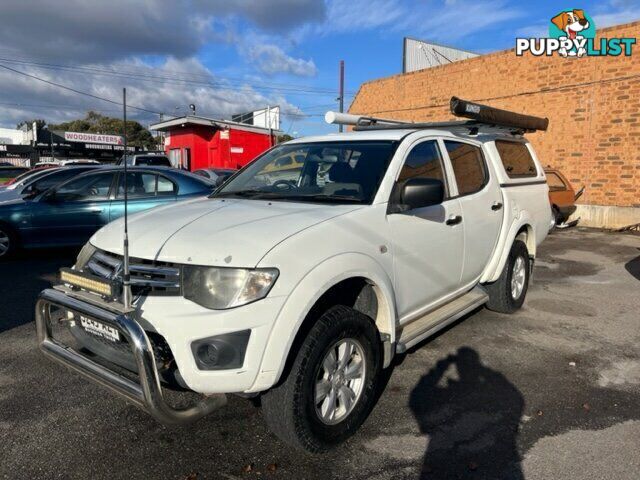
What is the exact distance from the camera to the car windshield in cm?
353

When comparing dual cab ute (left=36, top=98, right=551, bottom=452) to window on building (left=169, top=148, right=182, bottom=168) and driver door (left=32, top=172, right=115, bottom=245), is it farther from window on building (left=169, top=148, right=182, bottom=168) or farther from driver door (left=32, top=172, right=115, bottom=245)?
window on building (left=169, top=148, right=182, bottom=168)

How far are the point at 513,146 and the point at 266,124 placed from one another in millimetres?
30722

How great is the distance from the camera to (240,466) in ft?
9.21

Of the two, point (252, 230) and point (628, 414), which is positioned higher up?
point (252, 230)

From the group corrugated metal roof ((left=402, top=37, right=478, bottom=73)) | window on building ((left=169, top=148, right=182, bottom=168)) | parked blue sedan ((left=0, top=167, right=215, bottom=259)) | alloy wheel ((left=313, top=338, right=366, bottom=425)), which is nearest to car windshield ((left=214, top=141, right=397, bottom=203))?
alloy wheel ((left=313, top=338, right=366, bottom=425))

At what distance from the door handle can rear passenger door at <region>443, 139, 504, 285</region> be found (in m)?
0.10

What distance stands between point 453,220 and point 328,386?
188 centimetres

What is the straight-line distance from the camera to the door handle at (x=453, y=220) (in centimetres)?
405

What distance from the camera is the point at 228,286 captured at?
252cm

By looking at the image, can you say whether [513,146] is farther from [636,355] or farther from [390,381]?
[390,381]

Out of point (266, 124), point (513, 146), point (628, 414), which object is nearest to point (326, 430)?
point (628, 414)

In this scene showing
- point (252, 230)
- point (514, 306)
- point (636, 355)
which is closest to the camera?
point (252, 230)

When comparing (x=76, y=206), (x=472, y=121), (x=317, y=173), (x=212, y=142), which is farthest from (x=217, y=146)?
(x=317, y=173)

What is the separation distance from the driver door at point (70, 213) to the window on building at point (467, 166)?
6040mm
